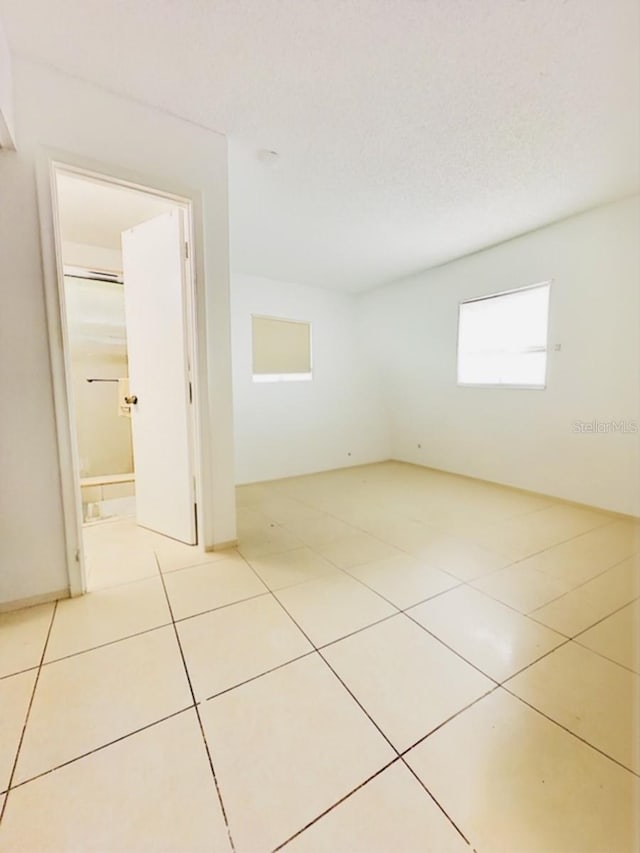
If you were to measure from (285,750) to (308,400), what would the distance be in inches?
155

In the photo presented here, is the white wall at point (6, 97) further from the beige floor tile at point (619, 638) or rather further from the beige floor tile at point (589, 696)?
the beige floor tile at point (619, 638)

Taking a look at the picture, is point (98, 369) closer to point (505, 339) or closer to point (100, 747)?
point (100, 747)

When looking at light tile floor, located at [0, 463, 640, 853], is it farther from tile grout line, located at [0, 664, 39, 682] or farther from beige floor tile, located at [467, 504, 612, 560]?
beige floor tile, located at [467, 504, 612, 560]

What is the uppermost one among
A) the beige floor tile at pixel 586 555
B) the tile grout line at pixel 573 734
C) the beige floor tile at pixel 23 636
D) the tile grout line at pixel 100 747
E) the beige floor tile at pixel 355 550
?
the beige floor tile at pixel 586 555

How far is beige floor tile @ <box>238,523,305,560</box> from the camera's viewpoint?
2.41 m

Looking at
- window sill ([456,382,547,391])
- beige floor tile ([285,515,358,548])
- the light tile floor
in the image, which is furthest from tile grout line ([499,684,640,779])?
window sill ([456,382,547,391])

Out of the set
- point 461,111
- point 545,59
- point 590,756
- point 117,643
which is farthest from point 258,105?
point 590,756

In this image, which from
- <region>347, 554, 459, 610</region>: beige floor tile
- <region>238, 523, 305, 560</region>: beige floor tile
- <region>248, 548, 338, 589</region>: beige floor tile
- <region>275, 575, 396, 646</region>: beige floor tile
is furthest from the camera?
<region>238, 523, 305, 560</region>: beige floor tile

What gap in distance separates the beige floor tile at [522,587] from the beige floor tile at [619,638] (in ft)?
0.77

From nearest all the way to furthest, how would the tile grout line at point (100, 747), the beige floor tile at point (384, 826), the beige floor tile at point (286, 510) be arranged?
the beige floor tile at point (384, 826)
the tile grout line at point (100, 747)
the beige floor tile at point (286, 510)

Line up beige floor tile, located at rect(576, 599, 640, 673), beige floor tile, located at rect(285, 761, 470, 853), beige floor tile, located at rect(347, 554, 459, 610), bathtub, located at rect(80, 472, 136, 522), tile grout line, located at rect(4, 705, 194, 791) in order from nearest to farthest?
beige floor tile, located at rect(285, 761, 470, 853) < tile grout line, located at rect(4, 705, 194, 791) < beige floor tile, located at rect(576, 599, 640, 673) < beige floor tile, located at rect(347, 554, 459, 610) < bathtub, located at rect(80, 472, 136, 522)

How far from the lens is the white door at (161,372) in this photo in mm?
2312

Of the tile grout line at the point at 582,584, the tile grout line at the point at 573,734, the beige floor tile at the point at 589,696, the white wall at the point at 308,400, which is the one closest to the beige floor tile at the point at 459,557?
the tile grout line at the point at 582,584

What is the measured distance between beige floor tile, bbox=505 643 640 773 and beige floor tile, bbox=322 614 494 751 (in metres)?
0.18
